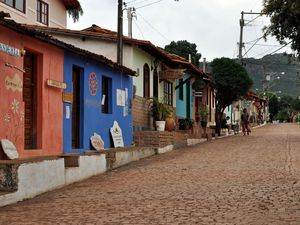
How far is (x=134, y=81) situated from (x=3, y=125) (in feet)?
32.7

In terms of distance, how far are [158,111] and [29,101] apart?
989 cm

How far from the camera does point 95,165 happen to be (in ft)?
43.5

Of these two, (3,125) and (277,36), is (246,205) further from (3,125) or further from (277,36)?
(277,36)

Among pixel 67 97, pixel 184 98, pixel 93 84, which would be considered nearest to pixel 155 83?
pixel 184 98

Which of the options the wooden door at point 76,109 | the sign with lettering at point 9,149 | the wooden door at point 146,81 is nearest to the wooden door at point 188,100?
the wooden door at point 146,81

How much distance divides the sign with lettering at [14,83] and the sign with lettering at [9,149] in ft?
3.38

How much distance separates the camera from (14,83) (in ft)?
35.3

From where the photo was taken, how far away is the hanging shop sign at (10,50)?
33.5ft

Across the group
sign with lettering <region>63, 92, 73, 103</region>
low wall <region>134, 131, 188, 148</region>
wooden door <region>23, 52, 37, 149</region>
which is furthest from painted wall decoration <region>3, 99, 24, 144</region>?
low wall <region>134, 131, 188, 148</region>

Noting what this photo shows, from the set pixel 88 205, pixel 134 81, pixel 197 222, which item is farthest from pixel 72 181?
pixel 134 81

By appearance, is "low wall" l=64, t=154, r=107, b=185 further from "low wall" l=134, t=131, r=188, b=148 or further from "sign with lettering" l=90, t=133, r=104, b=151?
"low wall" l=134, t=131, r=188, b=148

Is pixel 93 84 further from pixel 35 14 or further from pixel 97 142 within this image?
pixel 35 14

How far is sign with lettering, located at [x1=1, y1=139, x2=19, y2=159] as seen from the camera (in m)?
10.2

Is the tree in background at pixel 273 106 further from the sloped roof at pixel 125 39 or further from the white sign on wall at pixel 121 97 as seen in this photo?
the white sign on wall at pixel 121 97
